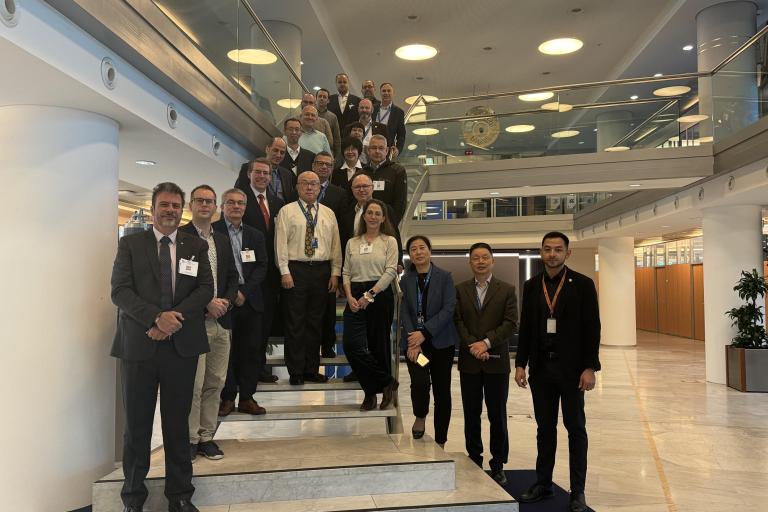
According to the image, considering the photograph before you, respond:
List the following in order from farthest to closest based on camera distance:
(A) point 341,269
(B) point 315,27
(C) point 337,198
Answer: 1. (B) point 315,27
2. (C) point 337,198
3. (A) point 341,269

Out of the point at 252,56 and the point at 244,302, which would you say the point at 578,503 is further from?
the point at 252,56

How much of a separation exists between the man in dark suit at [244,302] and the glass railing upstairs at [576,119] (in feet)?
18.0

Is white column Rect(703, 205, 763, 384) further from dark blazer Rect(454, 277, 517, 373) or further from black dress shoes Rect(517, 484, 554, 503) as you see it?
black dress shoes Rect(517, 484, 554, 503)

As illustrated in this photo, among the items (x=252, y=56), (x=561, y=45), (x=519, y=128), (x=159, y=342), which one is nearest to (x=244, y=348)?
(x=159, y=342)

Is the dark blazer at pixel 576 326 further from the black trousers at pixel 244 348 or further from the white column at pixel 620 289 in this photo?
the white column at pixel 620 289

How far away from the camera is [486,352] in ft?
14.2

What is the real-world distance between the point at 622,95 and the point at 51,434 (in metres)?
9.37

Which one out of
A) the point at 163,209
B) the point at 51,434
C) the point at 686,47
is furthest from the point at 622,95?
the point at 51,434

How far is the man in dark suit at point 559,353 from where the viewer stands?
3.93 m

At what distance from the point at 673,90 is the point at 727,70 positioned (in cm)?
101

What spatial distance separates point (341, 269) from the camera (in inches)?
184

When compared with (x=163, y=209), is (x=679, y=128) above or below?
above

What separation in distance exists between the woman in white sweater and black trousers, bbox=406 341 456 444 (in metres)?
0.22

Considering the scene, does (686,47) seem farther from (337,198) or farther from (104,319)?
(104,319)
